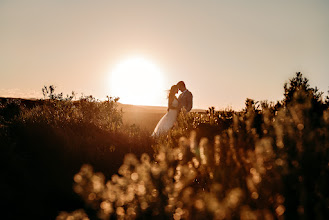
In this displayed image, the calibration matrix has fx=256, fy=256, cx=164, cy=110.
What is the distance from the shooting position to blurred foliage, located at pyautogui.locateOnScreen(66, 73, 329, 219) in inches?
103

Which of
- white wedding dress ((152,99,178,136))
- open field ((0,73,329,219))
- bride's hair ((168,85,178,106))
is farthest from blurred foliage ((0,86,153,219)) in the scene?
bride's hair ((168,85,178,106))

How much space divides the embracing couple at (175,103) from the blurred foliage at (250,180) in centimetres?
583

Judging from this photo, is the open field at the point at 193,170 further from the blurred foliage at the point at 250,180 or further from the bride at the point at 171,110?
the bride at the point at 171,110

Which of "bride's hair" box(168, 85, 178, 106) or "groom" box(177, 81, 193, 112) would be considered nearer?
"groom" box(177, 81, 193, 112)

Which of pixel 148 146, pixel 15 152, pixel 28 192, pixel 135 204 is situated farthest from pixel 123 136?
pixel 135 204

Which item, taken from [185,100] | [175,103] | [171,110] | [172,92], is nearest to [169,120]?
[171,110]

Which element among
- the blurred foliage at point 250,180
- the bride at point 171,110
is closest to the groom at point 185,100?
the bride at point 171,110

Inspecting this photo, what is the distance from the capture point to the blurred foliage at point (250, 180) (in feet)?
8.61

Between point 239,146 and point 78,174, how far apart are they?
3300 millimetres

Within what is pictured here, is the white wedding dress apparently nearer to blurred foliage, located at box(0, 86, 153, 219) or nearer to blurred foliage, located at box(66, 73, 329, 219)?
blurred foliage, located at box(0, 86, 153, 219)

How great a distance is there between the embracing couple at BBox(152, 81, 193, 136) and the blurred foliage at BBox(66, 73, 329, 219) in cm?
583

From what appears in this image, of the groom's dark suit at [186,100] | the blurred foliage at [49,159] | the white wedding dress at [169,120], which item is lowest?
the blurred foliage at [49,159]

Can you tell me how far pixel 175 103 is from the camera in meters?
11.2

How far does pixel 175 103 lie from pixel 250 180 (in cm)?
826
